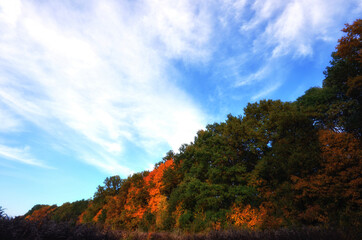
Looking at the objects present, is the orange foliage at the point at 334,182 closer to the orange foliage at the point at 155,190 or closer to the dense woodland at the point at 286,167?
the dense woodland at the point at 286,167

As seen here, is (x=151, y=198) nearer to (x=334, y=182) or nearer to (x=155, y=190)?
(x=155, y=190)

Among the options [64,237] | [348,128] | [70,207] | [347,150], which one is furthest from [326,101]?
[70,207]

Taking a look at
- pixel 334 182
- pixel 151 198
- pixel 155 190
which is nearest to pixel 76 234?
pixel 334 182

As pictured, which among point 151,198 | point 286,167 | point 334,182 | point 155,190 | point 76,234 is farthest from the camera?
point 151,198

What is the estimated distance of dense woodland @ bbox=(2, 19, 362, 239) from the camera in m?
15.5

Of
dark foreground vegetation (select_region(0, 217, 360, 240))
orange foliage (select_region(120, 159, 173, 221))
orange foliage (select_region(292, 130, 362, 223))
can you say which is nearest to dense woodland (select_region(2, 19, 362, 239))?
orange foliage (select_region(292, 130, 362, 223))

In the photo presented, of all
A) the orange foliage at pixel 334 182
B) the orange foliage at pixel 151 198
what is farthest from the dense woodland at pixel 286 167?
the orange foliage at pixel 151 198

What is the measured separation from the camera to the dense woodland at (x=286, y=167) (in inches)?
610

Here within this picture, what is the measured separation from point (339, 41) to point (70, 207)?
86.0 meters

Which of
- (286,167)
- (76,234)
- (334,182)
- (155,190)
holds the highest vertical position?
(155,190)

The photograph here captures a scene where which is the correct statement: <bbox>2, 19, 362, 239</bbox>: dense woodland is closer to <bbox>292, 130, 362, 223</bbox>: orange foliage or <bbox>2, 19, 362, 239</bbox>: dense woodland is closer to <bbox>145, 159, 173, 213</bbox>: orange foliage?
<bbox>292, 130, 362, 223</bbox>: orange foliage

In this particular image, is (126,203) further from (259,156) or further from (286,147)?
(286,147)

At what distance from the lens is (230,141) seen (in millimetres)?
23828

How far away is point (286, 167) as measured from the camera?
18.8 metres
